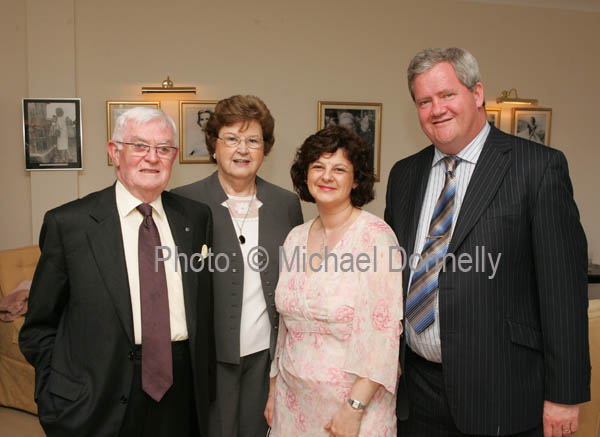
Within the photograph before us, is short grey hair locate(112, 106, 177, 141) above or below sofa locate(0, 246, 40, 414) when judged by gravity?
above

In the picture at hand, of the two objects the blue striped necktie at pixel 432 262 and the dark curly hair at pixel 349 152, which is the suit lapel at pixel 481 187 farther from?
the dark curly hair at pixel 349 152

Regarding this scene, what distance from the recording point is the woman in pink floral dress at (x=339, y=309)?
1.79 metres

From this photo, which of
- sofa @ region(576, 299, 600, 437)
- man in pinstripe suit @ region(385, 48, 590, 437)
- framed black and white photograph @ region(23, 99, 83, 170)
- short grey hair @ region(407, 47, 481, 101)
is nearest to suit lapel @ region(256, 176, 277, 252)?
man in pinstripe suit @ region(385, 48, 590, 437)

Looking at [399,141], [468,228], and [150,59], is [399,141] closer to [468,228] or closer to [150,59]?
[150,59]

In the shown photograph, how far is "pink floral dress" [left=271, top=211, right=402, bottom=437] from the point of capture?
1.78 meters

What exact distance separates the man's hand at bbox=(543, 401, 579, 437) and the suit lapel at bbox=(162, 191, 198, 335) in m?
1.32

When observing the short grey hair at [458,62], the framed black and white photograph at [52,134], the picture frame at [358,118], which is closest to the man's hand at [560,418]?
the short grey hair at [458,62]

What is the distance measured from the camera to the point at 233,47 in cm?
491

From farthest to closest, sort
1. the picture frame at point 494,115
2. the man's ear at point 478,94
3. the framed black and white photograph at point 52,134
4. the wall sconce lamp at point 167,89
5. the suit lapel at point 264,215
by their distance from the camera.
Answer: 1. the picture frame at point 494,115
2. the framed black and white photograph at point 52,134
3. the wall sconce lamp at point 167,89
4. the suit lapel at point 264,215
5. the man's ear at point 478,94

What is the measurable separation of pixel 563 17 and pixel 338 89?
2.78 metres

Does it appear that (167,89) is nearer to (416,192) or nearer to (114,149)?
(114,149)

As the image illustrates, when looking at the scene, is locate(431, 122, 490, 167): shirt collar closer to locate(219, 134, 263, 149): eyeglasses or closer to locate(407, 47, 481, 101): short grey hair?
locate(407, 47, 481, 101): short grey hair

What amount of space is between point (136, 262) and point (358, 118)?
383 centimetres

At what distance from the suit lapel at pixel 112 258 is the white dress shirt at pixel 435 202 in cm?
106
